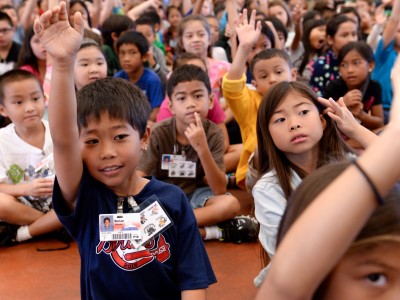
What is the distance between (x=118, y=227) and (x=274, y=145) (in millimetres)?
591

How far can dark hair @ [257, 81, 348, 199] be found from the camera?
1629 millimetres

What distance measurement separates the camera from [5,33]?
4.17m

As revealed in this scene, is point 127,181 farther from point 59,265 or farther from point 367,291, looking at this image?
point 59,265

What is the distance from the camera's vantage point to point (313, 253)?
0.60 m

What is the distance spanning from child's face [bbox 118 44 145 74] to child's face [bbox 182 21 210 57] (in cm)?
44

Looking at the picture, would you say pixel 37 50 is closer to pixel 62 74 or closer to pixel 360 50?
pixel 360 50

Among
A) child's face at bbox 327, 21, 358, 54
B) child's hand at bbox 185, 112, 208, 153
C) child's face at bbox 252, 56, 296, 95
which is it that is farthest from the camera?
child's face at bbox 327, 21, 358, 54

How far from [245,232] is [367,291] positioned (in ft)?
6.05

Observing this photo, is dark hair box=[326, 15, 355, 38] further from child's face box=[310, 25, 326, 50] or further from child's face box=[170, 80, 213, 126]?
child's face box=[170, 80, 213, 126]

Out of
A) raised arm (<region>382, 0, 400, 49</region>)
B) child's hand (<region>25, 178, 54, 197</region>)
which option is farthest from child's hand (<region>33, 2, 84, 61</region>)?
raised arm (<region>382, 0, 400, 49</region>)

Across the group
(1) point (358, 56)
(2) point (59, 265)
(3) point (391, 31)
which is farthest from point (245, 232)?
(3) point (391, 31)

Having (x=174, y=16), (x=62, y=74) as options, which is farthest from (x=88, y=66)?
(x=174, y=16)

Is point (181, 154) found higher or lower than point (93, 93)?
lower

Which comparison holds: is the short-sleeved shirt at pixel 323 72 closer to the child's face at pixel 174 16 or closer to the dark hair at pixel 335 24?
the dark hair at pixel 335 24
